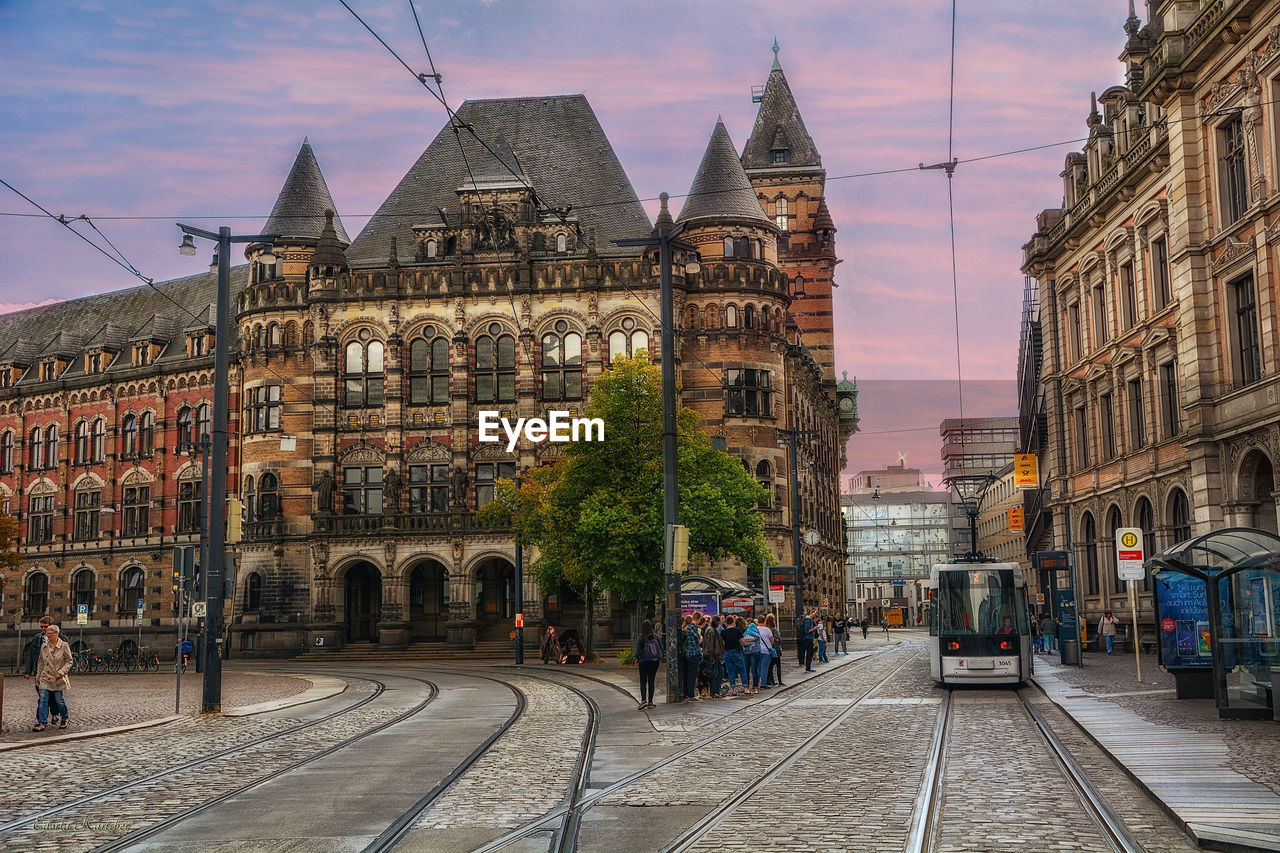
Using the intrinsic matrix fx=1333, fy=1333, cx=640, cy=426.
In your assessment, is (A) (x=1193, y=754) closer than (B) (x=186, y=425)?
Yes

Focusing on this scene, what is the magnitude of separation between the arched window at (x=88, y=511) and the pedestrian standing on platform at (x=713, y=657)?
171 feet

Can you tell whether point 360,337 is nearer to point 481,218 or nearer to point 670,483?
point 481,218

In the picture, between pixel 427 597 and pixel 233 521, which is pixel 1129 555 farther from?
pixel 427 597

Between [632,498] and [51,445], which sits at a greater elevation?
[51,445]

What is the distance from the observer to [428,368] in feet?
185

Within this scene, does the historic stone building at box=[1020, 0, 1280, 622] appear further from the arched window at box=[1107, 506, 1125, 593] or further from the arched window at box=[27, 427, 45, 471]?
the arched window at box=[27, 427, 45, 471]

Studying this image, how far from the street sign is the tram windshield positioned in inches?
85.0

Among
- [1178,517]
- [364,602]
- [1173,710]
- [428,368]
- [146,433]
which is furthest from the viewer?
[146,433]

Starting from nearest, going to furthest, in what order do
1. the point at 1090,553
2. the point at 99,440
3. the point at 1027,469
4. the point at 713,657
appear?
1. the point at 713,657
2. the point at 1090,553
3. the point at 1027,469
4. the point at 99,440

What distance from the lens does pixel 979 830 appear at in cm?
988

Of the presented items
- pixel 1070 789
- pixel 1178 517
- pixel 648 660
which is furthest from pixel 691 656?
pixel 1178 517

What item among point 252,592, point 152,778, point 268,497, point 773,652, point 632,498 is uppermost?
point 268,497

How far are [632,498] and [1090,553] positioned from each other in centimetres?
1737

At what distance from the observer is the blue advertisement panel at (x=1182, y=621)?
22.4 m
